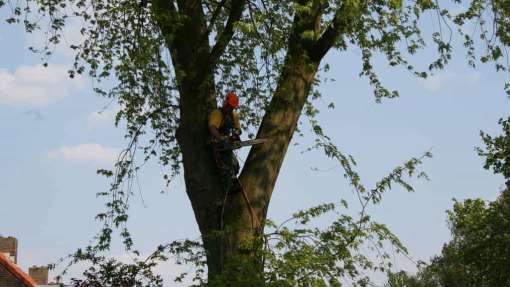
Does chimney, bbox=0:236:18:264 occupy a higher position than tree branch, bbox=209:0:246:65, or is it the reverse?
chimney, bbox=0:236:18:264

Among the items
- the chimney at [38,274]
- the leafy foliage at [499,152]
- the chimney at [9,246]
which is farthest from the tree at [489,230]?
the chimney at [38,274]

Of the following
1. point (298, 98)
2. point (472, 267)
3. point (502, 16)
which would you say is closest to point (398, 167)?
point (298, 98)

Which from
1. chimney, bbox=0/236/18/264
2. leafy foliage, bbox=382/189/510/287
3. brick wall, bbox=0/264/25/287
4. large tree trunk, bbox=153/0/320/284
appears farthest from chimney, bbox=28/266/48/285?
large tree trunk, bbox=153/0/320/284

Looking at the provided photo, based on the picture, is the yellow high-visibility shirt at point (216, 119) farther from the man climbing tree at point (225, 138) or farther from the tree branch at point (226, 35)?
the tree branch at point (226, 35)

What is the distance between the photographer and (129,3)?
10492 millimetres

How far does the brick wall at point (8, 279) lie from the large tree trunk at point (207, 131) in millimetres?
20337

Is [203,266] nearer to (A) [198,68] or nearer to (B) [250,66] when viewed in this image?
(A) [198,68]

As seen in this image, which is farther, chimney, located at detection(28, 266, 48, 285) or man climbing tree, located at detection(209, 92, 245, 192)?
chimney, located at detection(28, 266, 48, 285)

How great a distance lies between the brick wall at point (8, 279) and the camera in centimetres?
2855

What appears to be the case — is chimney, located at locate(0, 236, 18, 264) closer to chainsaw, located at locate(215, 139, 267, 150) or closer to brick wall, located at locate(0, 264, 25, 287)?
brick wall, located at locate(0, 264, 25, 287)

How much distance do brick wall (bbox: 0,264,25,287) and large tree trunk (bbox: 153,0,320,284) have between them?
20337 millimetres

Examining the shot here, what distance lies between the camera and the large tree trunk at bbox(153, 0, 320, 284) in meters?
9.69

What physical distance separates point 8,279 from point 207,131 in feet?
68.0

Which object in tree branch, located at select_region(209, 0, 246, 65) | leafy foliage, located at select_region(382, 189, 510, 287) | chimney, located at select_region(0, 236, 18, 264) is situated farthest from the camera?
chimney, located at select_region(0, 236, 18, 264)
